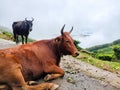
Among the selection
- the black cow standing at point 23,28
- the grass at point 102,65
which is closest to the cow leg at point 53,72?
the grass at point 102,65

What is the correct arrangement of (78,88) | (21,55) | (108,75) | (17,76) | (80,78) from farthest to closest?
(108,75), (80,78), (78,88), (21,55), (17,76)

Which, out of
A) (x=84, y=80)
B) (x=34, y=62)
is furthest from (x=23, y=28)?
(x=34, y=62)

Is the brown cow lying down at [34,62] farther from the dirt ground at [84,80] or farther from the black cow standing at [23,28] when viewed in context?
the black cow standing at [23,28]

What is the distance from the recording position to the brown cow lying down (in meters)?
10.2

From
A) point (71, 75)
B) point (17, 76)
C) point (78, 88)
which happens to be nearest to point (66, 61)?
point (71, 75)

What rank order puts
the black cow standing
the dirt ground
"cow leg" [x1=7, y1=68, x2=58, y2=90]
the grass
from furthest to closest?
1. the black cow standing
2. the grass
3. the dirt ground
4. "cow leg" [x1=7, y1=68, x2=58, y2=90]

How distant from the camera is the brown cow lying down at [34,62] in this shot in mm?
10156

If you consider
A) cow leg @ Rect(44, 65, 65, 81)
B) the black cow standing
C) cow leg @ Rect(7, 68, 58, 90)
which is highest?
cow leg @ Rect(7, 68, 58, 90)

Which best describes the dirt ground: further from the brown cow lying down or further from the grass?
the grass

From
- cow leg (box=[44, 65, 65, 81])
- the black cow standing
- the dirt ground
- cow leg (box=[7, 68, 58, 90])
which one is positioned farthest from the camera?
the black cow standing

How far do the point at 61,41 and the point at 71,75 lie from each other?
1528 mm

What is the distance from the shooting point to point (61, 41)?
12.4m

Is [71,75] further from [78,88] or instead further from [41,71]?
[41,71]


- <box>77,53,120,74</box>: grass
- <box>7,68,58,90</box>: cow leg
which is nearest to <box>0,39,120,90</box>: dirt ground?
<box>7,68,58,90</box>: cow leg
